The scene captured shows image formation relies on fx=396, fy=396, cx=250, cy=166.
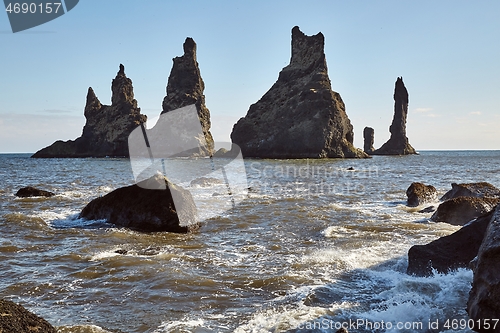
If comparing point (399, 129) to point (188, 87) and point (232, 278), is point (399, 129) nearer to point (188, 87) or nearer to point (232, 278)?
point (188, 87)

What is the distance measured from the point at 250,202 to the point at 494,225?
40.5ft

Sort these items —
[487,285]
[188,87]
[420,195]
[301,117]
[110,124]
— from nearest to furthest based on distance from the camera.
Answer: [487,285]
[420,195]
[301,117]
[110,124]
[188,87]

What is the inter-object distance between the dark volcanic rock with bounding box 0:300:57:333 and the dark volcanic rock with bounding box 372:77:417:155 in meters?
144


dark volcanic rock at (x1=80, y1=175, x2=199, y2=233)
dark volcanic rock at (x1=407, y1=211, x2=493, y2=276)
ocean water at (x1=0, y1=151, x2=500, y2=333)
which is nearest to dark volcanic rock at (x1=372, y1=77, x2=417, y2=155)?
ocean water at (x1=0, y1=151, x2=500, y2=333)

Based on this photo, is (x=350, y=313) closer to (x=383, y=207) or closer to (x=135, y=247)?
(x=135, y=247)

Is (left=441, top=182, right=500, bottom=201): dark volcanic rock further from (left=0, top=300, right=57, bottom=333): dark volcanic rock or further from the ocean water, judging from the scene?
(left=0, top=300, right=57, bottom=333): dark volcanic rock

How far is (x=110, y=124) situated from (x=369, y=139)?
93.1 metres

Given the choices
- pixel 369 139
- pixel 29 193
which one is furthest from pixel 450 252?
pixel 369 139

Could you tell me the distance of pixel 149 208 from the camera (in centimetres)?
1134

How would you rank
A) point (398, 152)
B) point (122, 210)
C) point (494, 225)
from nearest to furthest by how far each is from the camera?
point (494, 225), point (122, 210), point (398, 152)

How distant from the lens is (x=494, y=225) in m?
5.19

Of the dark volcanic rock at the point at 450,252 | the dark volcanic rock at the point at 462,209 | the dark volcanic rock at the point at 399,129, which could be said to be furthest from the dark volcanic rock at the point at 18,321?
the dark volcanic rock at the point at 399,129

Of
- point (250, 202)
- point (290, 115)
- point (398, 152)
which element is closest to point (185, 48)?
point (290, 115)

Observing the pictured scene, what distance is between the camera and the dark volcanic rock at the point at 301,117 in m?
92.9
